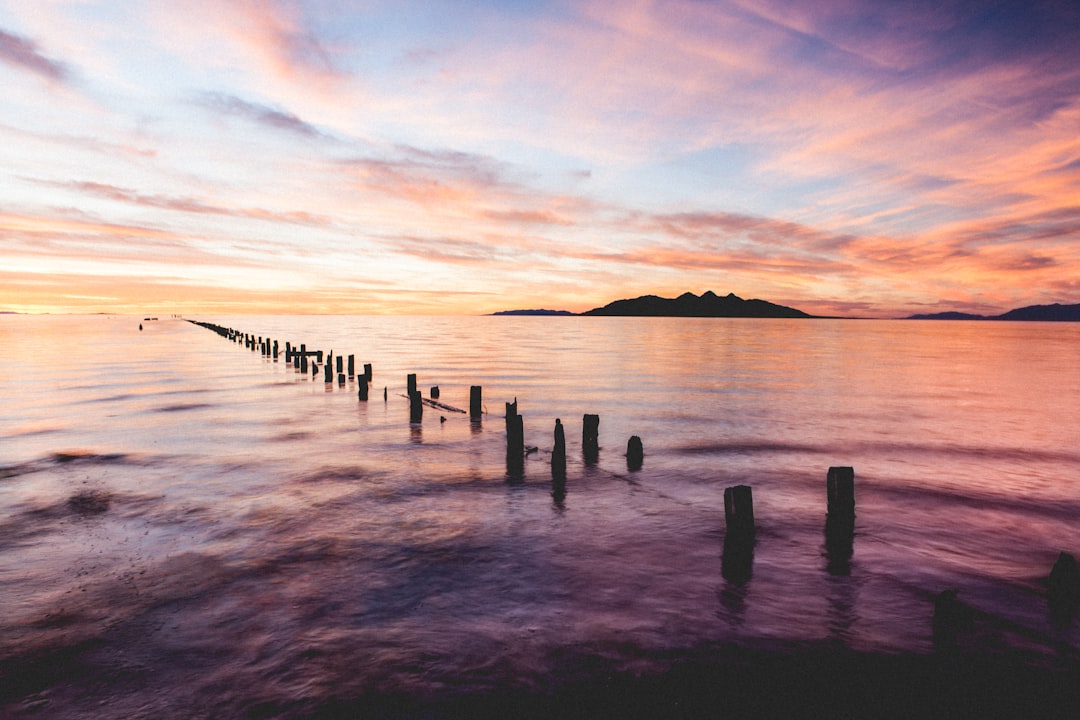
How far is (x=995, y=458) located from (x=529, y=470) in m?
13.6

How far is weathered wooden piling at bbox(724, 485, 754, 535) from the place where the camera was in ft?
30.5

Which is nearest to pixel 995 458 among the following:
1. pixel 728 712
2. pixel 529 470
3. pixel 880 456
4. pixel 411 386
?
pixel 880 456

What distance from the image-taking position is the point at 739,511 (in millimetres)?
9352

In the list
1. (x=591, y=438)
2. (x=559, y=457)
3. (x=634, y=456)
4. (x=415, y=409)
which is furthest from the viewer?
(x=415, y=409)

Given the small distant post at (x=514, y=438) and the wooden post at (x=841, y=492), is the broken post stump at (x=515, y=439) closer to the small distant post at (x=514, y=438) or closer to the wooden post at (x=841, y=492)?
the small distant post at (x=514, y=438)

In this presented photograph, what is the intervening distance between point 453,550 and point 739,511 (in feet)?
14.6

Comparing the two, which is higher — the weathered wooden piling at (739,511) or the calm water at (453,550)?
the weathered wooden piling at (739,511)

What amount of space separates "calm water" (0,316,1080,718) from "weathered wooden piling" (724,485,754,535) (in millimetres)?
508

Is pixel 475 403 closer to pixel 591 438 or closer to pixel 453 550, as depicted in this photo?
pixel 591 438

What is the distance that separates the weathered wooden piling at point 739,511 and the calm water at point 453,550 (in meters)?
0.51

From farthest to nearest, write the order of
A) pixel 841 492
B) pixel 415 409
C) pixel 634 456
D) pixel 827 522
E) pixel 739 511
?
pixel 415 409 → pixel 634 456 → pixel 827 522 → pixel 841 492 → pixel 739 511

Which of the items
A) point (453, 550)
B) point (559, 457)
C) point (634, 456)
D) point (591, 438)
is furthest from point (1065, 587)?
point (591, 438)

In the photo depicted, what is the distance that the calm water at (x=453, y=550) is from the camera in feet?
21.1

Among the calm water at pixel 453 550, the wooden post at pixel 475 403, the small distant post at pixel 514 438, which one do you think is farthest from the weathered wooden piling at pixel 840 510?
the wooden post at pixel 475 403
